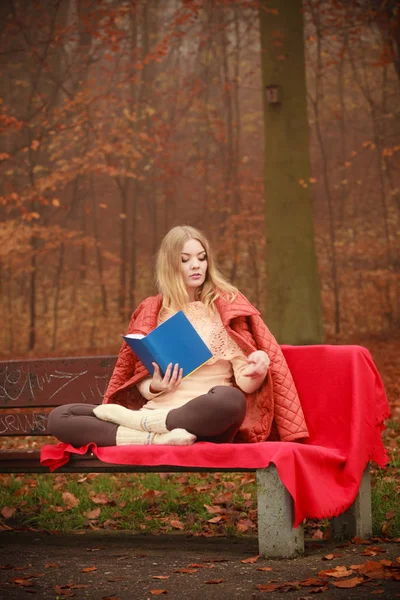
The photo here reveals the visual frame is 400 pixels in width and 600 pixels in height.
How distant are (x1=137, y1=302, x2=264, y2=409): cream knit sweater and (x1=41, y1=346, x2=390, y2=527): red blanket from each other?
0.38 meters

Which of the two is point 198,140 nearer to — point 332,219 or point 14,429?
point 332,219

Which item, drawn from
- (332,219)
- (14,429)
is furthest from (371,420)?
(332,219)

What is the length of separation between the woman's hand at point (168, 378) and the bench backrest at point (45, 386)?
0.84 m

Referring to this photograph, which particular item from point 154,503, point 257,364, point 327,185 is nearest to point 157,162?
point 327,185

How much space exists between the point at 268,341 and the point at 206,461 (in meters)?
0.84

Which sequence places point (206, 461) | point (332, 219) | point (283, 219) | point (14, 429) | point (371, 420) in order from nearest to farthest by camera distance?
point (206, 461) → point (371, 420) → point (14, 429) → point (283, 219) → point (332, 219)

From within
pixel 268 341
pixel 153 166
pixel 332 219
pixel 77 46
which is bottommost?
pixel 268 341

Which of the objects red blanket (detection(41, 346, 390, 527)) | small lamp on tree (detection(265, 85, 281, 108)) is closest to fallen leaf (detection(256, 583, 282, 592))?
red blanket (detection(41, 346, 390, 527))

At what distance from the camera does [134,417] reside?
13.9 feet

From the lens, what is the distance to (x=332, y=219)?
59.0ft

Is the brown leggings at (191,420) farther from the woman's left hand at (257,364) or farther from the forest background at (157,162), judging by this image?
the forest background at (157,162)

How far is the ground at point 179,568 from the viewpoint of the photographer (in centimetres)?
328

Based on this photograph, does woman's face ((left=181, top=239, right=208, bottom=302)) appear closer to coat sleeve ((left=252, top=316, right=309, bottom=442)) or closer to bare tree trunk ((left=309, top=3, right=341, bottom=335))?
coat sleeve ((left=252, top=316, right=309, bottom=442))

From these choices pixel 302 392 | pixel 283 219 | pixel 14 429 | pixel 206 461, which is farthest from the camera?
pixel 283 219
